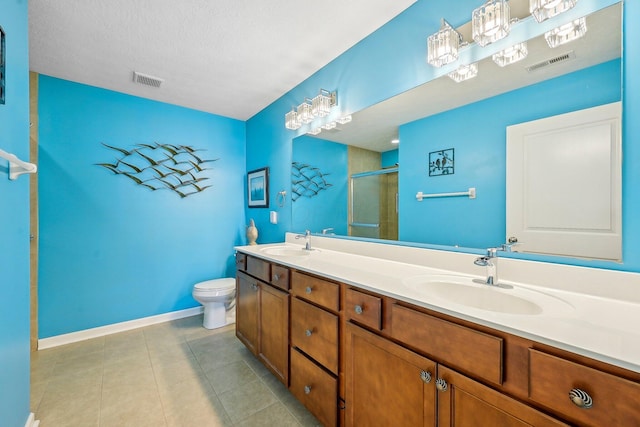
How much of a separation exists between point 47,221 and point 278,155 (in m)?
2.09

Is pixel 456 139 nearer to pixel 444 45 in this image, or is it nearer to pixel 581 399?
pixel 444 45

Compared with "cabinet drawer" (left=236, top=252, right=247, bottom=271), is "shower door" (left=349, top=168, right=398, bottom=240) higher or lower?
higher

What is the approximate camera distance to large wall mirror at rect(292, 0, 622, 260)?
96 cm

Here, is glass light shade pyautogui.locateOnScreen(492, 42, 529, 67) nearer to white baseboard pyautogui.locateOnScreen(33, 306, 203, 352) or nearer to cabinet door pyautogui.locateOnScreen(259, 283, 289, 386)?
cabinet door pyautogui.locateOnScreen(259, 283, 289, 386)

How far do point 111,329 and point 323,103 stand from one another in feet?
9.44

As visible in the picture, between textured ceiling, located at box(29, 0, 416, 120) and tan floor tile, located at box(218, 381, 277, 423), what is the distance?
235 cm

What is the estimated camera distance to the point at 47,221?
2.24 metres

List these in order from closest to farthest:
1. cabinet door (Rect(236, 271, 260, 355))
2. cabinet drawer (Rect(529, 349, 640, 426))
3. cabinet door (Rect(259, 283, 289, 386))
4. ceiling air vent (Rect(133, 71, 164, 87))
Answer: cabinet drawer (Rect(529, 349, 640, 426)) < cabinet door (Rect(259, 283, 289, 386)) < cabinet door (Rect(236, 271, 260, 355)) < ceiling air vent (Rect(133, 71, 164, 87))

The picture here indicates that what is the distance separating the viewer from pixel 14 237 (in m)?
1.18

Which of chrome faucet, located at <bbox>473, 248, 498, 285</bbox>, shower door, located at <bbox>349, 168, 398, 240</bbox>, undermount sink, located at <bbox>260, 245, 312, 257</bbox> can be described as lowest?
undermount sink, located at <bbox>260, 245, 312, 257</bbox>

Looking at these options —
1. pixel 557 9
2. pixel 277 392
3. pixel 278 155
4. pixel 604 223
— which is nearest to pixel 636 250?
pixel 604 223

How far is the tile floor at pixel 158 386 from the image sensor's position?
1454 mm

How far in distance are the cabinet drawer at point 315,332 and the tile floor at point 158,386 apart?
16.9 inches

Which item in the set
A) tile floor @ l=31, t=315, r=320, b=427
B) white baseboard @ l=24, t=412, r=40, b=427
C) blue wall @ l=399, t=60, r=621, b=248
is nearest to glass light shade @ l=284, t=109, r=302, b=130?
blue wall @ l=399, t=60, r=621, b=248
